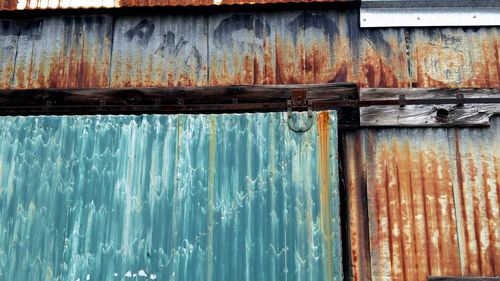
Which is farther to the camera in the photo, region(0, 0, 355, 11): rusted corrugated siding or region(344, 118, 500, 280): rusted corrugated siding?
region(0, 0, 355, 11): rusted corrugated siding

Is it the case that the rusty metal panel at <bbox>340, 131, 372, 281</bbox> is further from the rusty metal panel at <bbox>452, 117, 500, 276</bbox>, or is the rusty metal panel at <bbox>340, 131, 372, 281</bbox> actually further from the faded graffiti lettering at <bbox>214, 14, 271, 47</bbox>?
the faded graffiti lettering at <bbox>214, 14, 271, 47</bbox>

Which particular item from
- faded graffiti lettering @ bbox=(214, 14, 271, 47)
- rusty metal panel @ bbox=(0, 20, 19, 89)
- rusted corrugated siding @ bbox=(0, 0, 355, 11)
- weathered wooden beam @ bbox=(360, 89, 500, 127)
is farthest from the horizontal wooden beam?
rusted corrugated siding @ bbox=(0, 0, 355, 11)

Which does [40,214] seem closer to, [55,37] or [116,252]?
[116,252]

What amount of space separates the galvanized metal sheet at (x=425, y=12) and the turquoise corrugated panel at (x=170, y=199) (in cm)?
142

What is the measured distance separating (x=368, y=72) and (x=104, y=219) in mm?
2981

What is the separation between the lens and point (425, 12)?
20.1 feet

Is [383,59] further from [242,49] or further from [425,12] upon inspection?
[242,49]

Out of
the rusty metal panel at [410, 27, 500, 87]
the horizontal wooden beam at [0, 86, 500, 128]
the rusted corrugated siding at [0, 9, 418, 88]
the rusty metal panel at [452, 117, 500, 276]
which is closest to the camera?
the rusty metal panel at [452, 117, 500, 276]

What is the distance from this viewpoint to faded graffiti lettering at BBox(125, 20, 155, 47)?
6355 millimetres

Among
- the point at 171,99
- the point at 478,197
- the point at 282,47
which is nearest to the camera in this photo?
the point at 478,197

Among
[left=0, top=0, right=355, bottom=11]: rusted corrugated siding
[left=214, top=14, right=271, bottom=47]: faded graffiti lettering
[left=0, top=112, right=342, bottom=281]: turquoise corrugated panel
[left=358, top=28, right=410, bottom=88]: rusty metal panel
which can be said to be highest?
[left=0, top=0, right=355, bottom=11]: rusted corrugated siding

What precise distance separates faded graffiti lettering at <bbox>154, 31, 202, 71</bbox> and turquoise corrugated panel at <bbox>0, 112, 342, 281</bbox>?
3.11ft

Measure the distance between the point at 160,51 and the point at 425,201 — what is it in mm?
3107

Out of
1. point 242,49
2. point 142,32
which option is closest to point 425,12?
point 242,49
